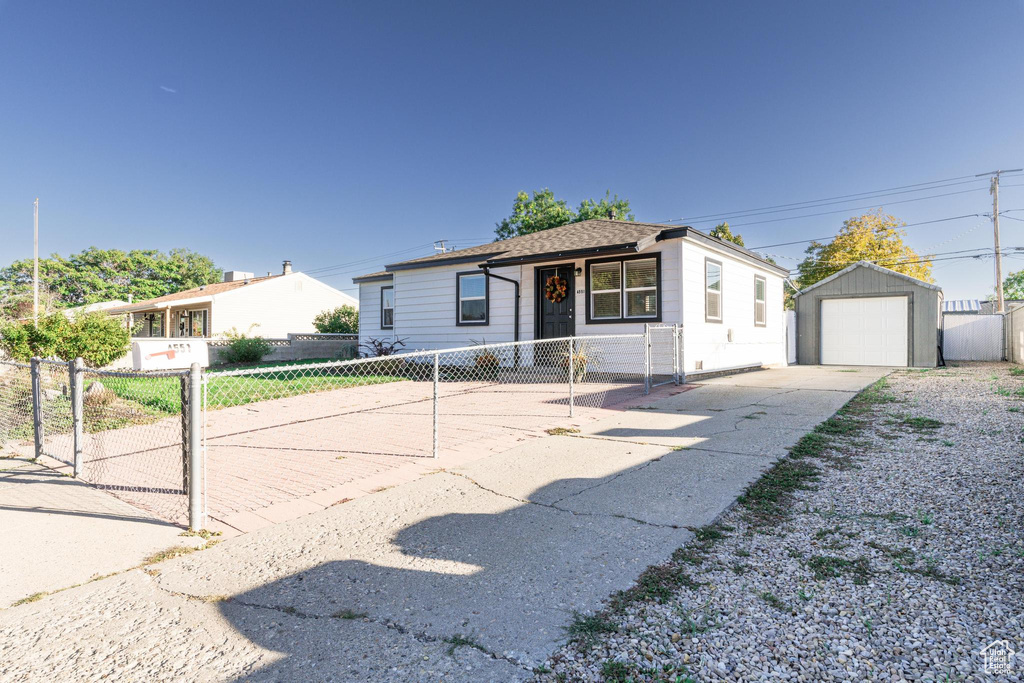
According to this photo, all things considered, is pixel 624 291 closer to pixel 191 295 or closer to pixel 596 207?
pixel 596 207

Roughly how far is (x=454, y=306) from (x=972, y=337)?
1907 cm

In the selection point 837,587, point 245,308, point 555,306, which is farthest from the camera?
point 245,308

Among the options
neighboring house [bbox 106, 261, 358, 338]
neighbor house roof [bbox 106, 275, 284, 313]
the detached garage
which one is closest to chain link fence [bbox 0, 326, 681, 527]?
the detached garage

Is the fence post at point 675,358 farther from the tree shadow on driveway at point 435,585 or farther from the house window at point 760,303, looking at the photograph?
the tree shadow on driveway at point 435,585

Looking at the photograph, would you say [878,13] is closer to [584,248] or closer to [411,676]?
[584,248]

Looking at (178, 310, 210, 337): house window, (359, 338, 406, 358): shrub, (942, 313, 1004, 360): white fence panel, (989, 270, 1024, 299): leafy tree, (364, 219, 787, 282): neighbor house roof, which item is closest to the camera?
(364, 219, 787, 282): neighbor house roof

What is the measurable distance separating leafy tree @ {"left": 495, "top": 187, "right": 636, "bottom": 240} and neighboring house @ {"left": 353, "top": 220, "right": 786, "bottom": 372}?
52.7ft

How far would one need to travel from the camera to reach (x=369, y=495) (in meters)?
3.92

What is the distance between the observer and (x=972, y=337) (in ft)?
60.3

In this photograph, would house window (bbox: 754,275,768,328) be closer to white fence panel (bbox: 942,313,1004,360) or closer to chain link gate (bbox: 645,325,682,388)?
chain link gate (bbox: 645,325,682,388)

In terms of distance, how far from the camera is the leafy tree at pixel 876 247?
2633 centimetres

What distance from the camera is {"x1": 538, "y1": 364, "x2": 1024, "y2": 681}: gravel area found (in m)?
1.81

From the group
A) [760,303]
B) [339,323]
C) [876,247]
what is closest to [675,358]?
[760,303]

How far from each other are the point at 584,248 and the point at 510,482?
732 centimetres
